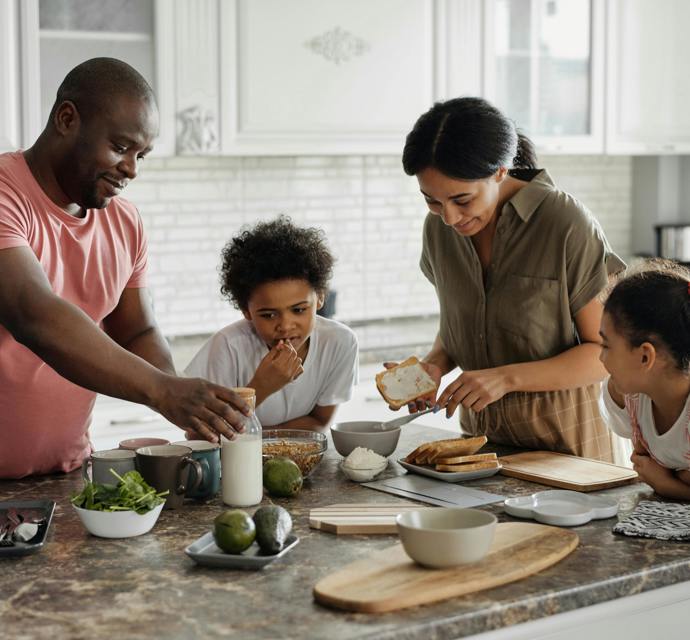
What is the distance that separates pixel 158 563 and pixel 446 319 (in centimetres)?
127

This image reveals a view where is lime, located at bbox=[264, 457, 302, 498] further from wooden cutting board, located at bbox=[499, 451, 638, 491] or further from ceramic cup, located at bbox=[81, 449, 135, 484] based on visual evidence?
wooden cutting board, located at bbox=[499, 451, 638, 491]

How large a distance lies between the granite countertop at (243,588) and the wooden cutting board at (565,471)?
0.15m

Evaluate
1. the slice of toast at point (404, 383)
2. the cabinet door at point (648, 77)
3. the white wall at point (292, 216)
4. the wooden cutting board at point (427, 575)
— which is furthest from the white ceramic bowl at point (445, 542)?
the cabinet door at point (648, 77)

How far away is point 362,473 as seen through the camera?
7.23 feet

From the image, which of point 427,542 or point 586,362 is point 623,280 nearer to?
point 586,362

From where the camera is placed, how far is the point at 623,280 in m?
2.24

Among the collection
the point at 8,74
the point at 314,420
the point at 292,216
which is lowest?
the point at 314,420

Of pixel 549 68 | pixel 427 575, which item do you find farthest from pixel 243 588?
pixel 549 68

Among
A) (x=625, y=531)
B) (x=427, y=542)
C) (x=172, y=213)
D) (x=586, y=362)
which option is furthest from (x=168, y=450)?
(x=172, y=213)

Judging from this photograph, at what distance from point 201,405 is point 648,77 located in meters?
3.68

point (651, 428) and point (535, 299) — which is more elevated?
point (535, 299)

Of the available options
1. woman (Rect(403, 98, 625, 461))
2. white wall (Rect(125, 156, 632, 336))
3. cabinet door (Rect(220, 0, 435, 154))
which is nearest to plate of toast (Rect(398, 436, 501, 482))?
woman (Rect(403, 98, 625, 461))

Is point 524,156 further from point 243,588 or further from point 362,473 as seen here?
point 243,588

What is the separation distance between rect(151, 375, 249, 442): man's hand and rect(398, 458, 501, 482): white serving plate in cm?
47
